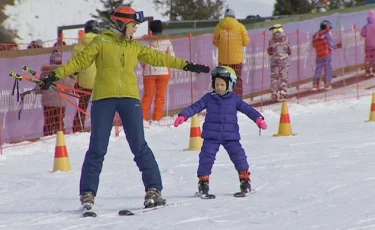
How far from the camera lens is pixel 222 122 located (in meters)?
9.48

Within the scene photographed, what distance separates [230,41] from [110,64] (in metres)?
8.98

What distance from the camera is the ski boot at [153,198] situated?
8.88 meters

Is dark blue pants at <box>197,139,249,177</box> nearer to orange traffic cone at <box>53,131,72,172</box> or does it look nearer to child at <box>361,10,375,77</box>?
orange traffic cone at <box>53,131,72,172</box>

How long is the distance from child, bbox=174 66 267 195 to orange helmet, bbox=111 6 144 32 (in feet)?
3.37

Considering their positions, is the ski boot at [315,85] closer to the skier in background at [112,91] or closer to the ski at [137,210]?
the ski at [137,210]

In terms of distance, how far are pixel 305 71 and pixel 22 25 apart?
41.9 feet

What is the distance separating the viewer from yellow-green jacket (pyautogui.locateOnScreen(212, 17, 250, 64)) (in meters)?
17.6

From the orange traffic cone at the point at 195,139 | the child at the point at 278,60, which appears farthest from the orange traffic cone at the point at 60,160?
the child at the point at 278,60

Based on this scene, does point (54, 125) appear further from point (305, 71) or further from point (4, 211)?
point (305, 71)

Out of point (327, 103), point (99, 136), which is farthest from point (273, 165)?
point (327, 103)

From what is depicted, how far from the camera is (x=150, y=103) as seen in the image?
643 inches

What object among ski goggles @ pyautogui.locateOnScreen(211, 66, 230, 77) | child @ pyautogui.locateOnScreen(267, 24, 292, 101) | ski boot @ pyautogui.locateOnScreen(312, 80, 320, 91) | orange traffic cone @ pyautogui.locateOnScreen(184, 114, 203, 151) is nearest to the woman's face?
ski goggles @ pyautogui.locateOnScreen(211, 66, 230, 77)

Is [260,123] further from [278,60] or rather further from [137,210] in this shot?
[278,60]

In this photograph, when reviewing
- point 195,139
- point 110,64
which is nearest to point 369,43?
point 195,139
